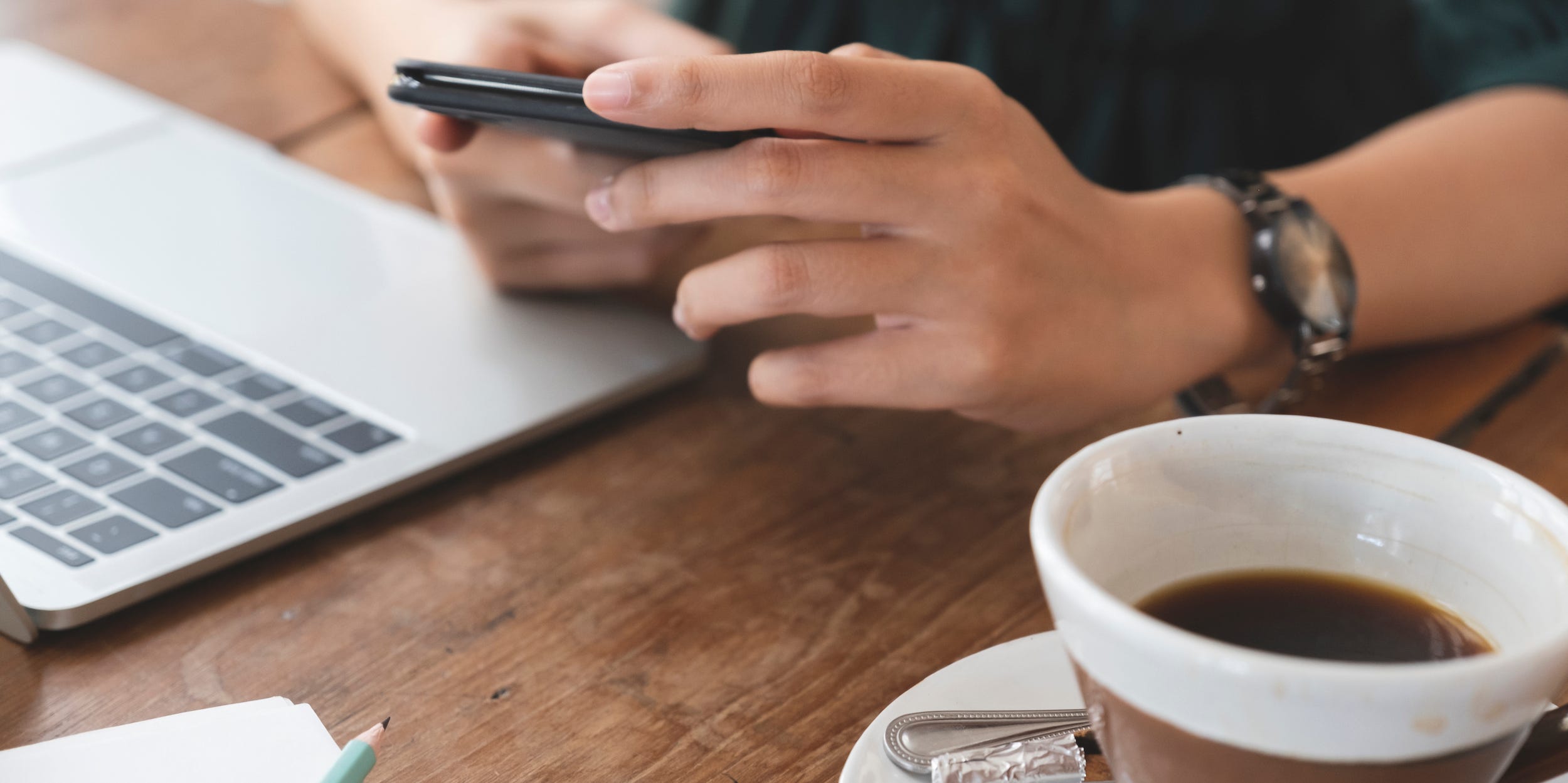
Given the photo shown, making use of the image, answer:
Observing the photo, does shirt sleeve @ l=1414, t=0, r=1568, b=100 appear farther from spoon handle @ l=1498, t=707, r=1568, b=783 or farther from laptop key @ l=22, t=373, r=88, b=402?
laptop key @ l=22, t=373, r=88, b=402

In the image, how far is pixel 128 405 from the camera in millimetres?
475

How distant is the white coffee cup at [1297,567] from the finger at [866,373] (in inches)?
7.2

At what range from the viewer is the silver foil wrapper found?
29cm

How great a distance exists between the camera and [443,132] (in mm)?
519

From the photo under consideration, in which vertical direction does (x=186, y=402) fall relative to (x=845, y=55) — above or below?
below

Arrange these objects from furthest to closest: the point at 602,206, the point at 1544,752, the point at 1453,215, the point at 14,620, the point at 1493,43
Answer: the point at 1493,43 → the point at 1453,215 → the point at 602,206 → the point at 14,620 → the point at 1544,752

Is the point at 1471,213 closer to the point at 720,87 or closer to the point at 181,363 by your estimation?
the point at 720,87

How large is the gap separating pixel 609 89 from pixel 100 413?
263 mm

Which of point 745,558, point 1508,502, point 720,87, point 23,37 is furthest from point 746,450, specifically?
point 23,37

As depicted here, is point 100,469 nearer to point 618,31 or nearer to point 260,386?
point 260,386

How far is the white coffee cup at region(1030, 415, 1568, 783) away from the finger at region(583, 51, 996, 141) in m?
0.17

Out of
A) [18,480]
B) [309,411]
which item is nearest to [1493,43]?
[309,411]

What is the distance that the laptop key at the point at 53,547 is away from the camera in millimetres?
396

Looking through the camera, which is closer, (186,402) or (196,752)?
(196,752)
